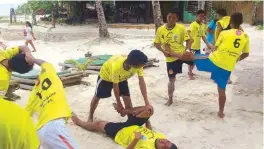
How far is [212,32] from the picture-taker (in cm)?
768

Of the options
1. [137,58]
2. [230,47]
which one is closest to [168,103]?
[230,47]

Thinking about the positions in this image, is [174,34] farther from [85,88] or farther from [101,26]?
[101,26]

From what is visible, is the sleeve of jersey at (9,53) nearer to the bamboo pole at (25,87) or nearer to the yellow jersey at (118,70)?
the yellow jersey at (118,70)

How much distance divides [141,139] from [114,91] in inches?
35.4

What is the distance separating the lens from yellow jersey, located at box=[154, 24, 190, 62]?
5.71 meters

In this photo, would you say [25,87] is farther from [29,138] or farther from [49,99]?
[29,138]

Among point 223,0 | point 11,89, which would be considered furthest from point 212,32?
point 223,0

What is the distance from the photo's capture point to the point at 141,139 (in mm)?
3783

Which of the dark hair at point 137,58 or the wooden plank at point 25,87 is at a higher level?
the dark hair at point 137,58

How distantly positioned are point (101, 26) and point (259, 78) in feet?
26.0

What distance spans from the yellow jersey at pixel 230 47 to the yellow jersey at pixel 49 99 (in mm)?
2959

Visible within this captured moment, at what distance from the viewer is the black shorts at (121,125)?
4.30 m

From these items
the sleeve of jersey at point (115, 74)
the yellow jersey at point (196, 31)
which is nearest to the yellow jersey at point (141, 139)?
the sleeve of jersey at point (115, 74)

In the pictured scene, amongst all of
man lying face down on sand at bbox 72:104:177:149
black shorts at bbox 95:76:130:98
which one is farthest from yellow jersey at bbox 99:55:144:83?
man lying face down on sand at bbox 72:104:177:149
